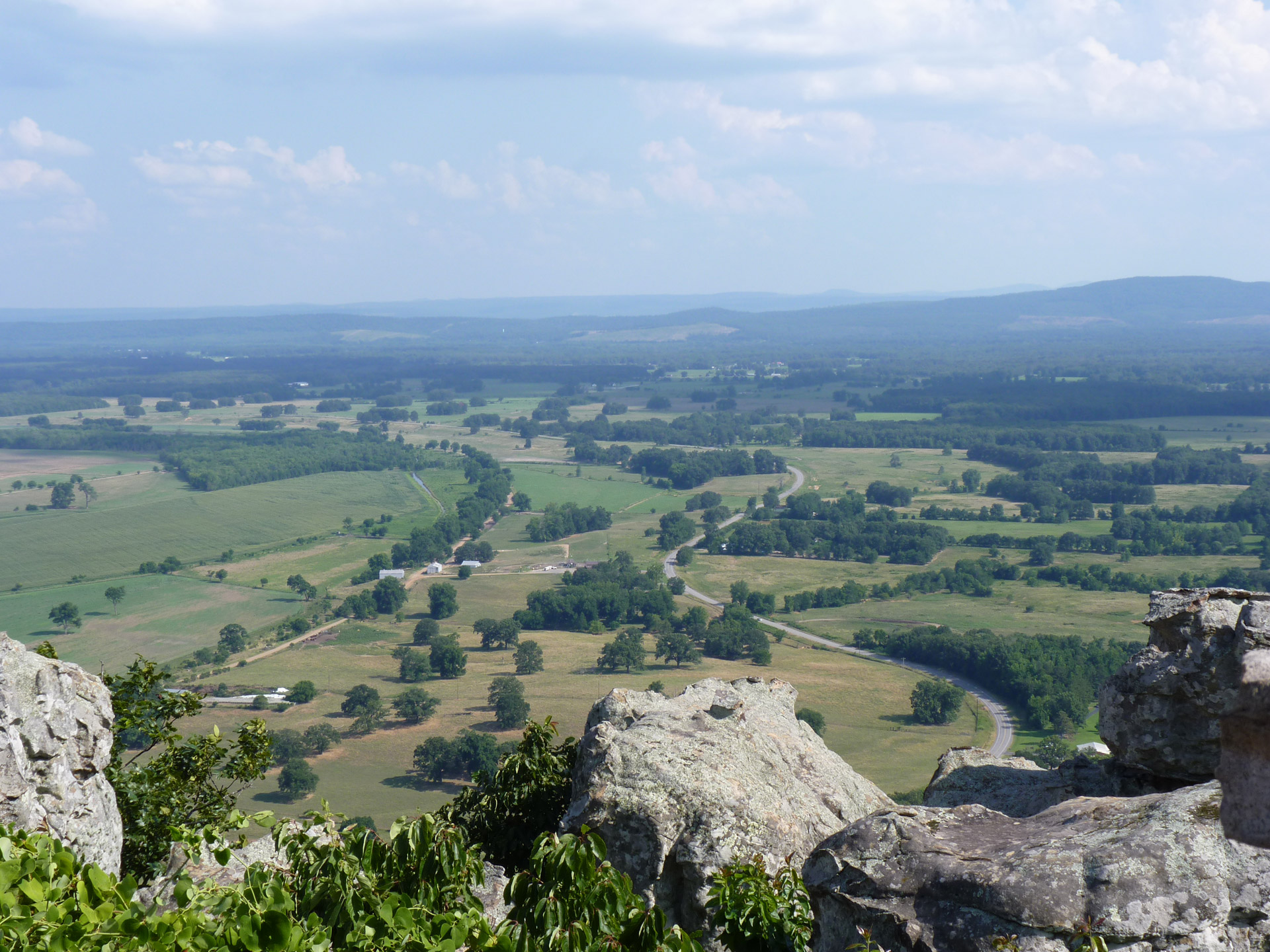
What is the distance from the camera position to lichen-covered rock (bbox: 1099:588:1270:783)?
11.2 meters

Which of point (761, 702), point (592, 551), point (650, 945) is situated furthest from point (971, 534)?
point (650, 945)

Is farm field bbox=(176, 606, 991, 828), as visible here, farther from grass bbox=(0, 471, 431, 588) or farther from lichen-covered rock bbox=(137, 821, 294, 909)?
grass bbox=(0, 471, 431, 588)

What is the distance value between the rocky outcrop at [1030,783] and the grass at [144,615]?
7096 cm

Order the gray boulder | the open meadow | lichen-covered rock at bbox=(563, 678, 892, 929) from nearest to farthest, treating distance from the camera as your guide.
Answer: lichen-covered rock at bbox=(563, 678, 892, 929) < the gray boulder < the open meadow

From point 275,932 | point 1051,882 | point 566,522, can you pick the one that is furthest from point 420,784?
point 566,522

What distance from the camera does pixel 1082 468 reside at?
17388 centimetres

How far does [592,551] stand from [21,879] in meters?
119

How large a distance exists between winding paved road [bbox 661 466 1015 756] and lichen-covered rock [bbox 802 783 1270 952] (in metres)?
35.7

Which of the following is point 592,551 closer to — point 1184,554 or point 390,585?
point 390,585

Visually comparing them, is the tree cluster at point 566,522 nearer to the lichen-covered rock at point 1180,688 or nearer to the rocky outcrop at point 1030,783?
the rocky outcrop at point 1030,783

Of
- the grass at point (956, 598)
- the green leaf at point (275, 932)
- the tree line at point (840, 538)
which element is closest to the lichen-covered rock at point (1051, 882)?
the green leaf at point (275, 932)

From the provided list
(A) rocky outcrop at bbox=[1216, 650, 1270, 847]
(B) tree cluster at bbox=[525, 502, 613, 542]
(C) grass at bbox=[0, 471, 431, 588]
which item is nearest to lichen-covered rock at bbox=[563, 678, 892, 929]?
(A) rocky outcrop at bbox=[1216, 650, 1270, 847]

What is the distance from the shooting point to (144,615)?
93.6m

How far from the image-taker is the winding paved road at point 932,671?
59750mm
